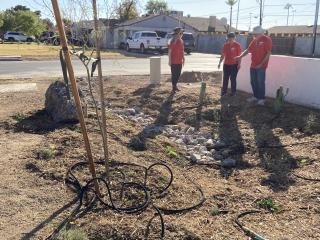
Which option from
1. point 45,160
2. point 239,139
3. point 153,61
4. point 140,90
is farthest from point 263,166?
point 153,61

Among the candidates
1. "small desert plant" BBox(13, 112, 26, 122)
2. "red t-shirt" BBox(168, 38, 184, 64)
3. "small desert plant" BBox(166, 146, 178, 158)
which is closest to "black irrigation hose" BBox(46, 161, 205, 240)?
"small desert plant" BBox(166, 146, 178, 158)

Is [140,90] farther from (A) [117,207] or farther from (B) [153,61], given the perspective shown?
(A) [117,207]

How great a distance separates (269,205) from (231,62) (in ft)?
20.5

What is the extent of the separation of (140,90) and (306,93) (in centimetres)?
476

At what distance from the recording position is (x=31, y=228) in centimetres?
423

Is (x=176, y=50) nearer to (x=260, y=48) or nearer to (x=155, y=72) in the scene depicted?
(x=155, y=72)

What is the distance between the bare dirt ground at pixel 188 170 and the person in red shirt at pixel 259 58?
1.36 feet

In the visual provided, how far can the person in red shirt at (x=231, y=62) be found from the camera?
1075 cm

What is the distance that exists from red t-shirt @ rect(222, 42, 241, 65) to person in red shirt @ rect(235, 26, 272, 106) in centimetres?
73

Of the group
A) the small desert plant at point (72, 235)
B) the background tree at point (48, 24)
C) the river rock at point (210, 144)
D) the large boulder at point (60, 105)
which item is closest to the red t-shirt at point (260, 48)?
the river rock at point (210, 144)

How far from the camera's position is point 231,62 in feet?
35.8

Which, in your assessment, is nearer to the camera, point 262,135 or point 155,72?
point 262,135

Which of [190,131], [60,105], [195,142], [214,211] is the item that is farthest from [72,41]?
[190,131]

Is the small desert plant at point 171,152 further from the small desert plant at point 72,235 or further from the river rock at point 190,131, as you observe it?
the small desert plant at point 72,235
